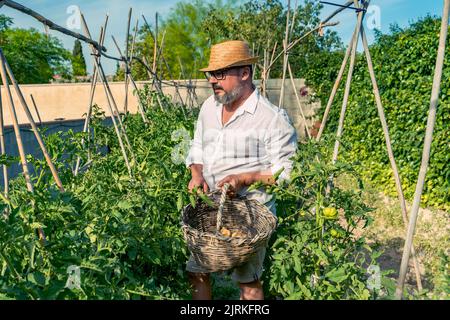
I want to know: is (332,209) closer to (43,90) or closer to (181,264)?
(181,264)

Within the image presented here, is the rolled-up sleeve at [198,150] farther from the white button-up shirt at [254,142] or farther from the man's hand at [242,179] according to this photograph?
the man's hand at [242,179]

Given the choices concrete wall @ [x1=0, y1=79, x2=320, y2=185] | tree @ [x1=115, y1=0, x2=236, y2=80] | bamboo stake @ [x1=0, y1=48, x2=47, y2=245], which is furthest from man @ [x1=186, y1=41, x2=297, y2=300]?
tree @ [x1=115, y1=0, x2=236, y2=80]

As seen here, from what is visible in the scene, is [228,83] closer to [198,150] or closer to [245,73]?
[245,73]

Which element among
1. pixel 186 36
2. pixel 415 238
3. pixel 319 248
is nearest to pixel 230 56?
pixel 319 248

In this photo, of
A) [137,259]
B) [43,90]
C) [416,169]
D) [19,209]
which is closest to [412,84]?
[416,169]

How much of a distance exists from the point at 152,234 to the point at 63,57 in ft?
92.4

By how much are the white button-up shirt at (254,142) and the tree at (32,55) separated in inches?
883

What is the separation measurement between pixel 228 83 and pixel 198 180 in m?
0.49

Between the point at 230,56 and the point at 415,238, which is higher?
the point at 230,56

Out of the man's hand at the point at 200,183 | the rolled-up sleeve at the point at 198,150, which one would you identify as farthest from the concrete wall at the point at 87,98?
the man's hand at the point at 200,183

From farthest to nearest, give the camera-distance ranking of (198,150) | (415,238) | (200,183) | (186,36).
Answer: (186,36) → (415,238) → (198,150) → (200,183)

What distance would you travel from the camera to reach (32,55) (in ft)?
82.6

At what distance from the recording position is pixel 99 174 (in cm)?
236

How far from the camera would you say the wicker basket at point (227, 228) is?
5.38 ft
